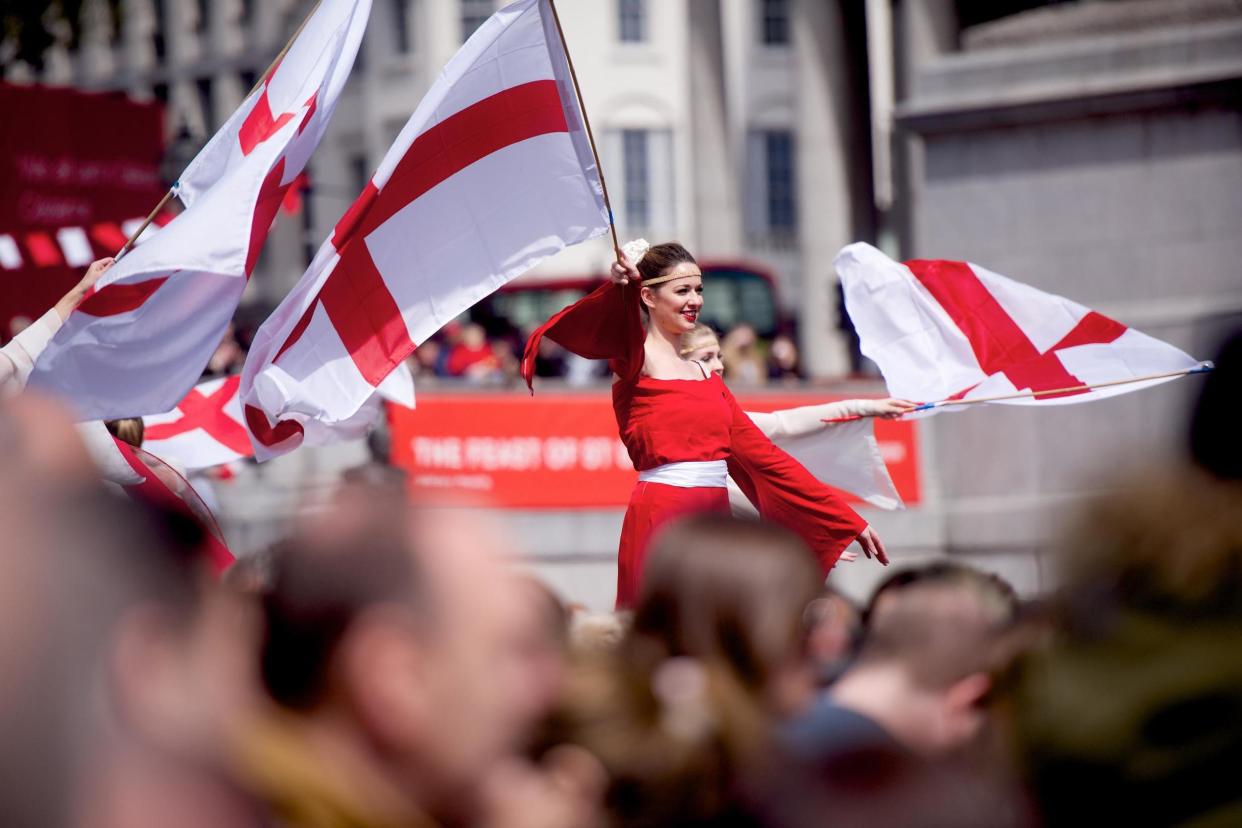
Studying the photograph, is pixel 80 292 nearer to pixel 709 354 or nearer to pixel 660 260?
pixel 660 260

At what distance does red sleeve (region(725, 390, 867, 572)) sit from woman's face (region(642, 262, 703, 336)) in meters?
0.39

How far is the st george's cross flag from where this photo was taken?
6.03 metres

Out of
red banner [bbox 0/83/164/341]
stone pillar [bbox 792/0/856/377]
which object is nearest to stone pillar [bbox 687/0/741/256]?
stone pillar [bbox 792/0/856/377]

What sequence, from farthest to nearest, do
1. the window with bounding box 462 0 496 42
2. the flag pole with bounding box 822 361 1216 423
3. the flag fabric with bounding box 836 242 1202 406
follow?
1. the window with bounding box 462 0 496 42
2. the flag fabric with bounding box 836 242 1202 406
3. the flag pole with bounding box 822 361 1216 423

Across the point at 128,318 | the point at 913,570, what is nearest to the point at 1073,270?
the point at 128,318

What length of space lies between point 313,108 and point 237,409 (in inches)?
58.7

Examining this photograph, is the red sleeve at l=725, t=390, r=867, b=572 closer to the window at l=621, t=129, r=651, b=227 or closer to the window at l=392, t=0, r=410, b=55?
the window at l=621, t=129, r=651, b=227

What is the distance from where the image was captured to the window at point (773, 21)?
41.3m

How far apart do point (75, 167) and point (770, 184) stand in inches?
1051

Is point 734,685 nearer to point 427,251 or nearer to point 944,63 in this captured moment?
point 427,251

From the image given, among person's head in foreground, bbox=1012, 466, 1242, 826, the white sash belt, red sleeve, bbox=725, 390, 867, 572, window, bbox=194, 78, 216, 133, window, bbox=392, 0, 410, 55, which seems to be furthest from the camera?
window, bbox=194, 78, 216, 133

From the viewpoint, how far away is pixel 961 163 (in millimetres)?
12227

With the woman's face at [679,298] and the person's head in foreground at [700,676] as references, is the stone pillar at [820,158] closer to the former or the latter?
the woman's face at [679,298]

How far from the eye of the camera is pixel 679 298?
19.6 feet
